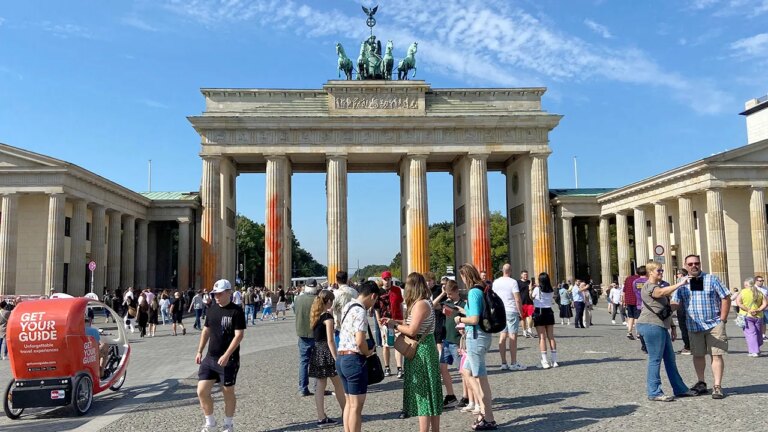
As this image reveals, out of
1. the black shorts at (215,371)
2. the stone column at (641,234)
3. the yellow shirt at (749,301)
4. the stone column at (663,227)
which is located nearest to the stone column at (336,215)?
the stone column at (641,234)

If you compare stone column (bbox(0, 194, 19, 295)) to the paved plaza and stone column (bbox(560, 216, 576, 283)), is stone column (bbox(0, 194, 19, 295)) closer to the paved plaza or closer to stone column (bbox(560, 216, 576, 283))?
the paved plaza

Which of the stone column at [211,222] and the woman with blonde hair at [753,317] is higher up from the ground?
the stone column at [211,222]

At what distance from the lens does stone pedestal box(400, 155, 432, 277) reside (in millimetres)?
44188

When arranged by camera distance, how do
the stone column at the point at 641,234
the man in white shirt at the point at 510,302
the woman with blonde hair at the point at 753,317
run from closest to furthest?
the man in white shirt at the point at 510,302, the woman with blonde hair at the point at 753,317, the stone column at the point at 641,234

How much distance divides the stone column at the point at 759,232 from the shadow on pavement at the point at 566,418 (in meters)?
33.8

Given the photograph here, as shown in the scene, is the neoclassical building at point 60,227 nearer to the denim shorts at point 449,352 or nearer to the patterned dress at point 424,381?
the denim shorts at point 449,352

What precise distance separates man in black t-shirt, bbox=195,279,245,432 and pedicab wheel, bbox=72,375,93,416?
2.85 metres

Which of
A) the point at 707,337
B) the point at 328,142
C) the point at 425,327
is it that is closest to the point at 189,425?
the point at 425,327

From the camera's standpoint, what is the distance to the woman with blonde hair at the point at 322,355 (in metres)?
7.79

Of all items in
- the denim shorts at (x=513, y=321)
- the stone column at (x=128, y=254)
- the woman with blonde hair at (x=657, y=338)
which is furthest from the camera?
the stone column at (x=128, y=254)

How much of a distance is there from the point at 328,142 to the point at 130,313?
84.0 ft

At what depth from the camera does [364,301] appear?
6.52m

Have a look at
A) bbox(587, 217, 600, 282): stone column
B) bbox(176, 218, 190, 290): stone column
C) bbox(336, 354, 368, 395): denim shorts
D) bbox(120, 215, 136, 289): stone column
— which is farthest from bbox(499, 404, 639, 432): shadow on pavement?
bbox(587, 217, 600, 282): stone column

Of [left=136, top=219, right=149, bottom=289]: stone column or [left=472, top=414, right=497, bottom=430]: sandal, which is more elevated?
[left=136, top=219, right=149, bottom=289]: stone column
